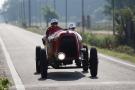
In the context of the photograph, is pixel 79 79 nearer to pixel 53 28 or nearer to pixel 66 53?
pixel 66 53

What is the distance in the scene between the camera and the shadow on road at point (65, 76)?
54.3 feet

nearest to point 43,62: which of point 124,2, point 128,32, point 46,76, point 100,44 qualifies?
point 46,76

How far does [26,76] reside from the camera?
17.6m

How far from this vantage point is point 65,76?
17.3 m

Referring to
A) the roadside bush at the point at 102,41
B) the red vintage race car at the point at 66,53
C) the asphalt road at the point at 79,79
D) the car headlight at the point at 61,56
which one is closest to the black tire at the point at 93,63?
the red vintage race car at the point at 66,53

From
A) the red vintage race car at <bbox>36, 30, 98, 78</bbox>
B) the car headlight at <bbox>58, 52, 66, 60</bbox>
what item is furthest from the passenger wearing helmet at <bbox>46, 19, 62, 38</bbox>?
the car headlight at <bbox>58, 52, 66, 60</bbox>

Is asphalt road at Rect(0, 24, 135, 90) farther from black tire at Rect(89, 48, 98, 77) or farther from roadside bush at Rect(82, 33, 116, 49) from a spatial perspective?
roadside bush at Rect(82, 33, 116, 49)

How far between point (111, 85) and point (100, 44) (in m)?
26.4

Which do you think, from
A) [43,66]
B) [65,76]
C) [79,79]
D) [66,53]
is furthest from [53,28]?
[79,79]

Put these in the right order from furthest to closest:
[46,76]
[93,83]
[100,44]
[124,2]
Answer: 1. [124,2]
2. [100,44]
3. [46,76]
4. [93,83]

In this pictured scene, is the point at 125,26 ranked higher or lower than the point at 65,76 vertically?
lower

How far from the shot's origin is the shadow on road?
54.3ft

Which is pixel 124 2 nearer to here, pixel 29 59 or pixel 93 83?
pixel 29 59

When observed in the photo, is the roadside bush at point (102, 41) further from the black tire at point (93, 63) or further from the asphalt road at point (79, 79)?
the black tire at point (93, 63)
